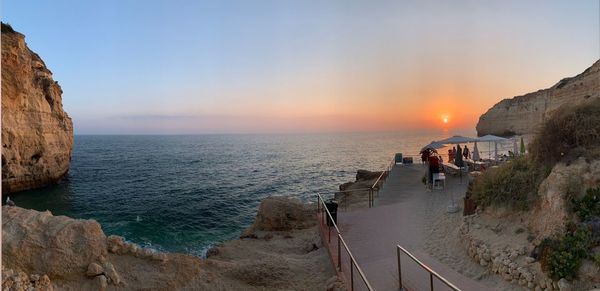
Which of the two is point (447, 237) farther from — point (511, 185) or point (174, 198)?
point (174, 198)

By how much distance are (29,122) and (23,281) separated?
2889 centimetres

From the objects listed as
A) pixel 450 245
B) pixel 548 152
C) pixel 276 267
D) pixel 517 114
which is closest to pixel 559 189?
pixel 548 152

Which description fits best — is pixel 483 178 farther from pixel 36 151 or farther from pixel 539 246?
pixel 36 151

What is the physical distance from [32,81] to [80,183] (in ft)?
33.3

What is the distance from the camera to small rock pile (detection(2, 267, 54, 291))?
6.38 meters

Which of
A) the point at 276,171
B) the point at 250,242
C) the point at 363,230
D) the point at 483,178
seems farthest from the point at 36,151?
the point at 483,178

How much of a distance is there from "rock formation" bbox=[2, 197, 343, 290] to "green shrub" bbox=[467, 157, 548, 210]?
4936mm

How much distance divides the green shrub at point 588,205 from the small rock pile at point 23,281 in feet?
35.6

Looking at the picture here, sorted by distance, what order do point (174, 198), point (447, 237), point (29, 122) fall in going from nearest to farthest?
point (447, 237) < point (174, 198) < point (29, 122)

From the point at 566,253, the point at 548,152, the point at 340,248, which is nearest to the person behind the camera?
the point at 566,253

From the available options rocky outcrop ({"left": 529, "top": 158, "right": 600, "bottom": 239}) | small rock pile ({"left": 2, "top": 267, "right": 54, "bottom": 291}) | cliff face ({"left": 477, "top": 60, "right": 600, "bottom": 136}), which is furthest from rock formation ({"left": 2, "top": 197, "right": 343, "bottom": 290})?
cliff face ({"left": 477, "top": 60, "right": 600, "bottom": 136})

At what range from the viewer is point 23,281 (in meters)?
6.58

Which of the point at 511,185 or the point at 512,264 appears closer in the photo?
the point at 512,264

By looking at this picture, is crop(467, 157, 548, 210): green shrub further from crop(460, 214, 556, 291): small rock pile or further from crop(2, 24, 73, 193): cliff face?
crop(2, 24, 73, 193): cliff face
